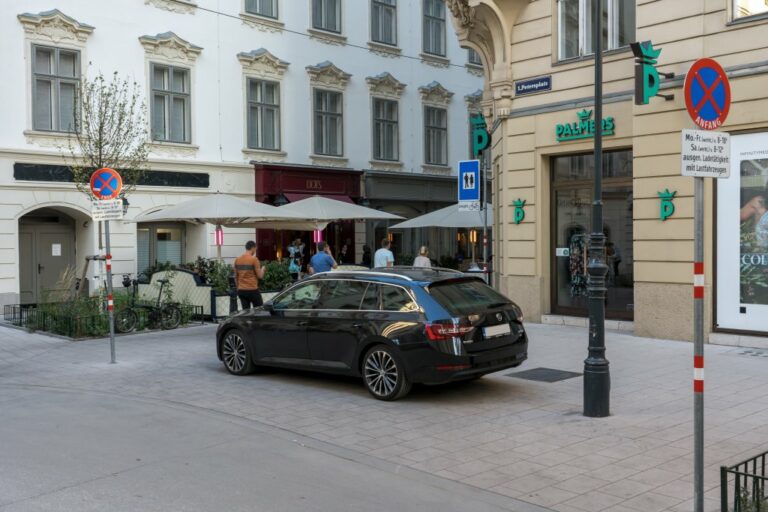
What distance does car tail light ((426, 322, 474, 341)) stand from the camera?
28.7 feet

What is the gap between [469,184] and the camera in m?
14.3

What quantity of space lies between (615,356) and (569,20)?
273 inches

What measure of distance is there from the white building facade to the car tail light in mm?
15312

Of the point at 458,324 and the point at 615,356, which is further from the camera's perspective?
the point at 615,356

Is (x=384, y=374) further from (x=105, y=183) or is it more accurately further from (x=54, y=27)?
(x=54, y=27)

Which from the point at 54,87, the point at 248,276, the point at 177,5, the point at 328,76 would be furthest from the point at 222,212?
the point at 328,76

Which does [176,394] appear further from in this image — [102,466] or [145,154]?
[145,154]

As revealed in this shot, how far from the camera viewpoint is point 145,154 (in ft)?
69.7

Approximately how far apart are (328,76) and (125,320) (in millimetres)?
14576

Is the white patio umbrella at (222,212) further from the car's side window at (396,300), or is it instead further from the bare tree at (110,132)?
the car's side window at (396,300)

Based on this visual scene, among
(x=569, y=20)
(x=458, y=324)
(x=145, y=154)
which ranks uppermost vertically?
(x=569, y=20)

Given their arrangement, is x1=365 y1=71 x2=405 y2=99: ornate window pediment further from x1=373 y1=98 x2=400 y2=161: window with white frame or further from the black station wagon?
the black station wagon

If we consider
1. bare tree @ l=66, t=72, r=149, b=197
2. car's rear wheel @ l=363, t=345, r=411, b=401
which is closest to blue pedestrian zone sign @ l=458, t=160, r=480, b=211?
car's rear wheel @ l=363, t=345, r=411, b=401

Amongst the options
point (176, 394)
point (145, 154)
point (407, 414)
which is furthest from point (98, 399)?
point (145, 154)
